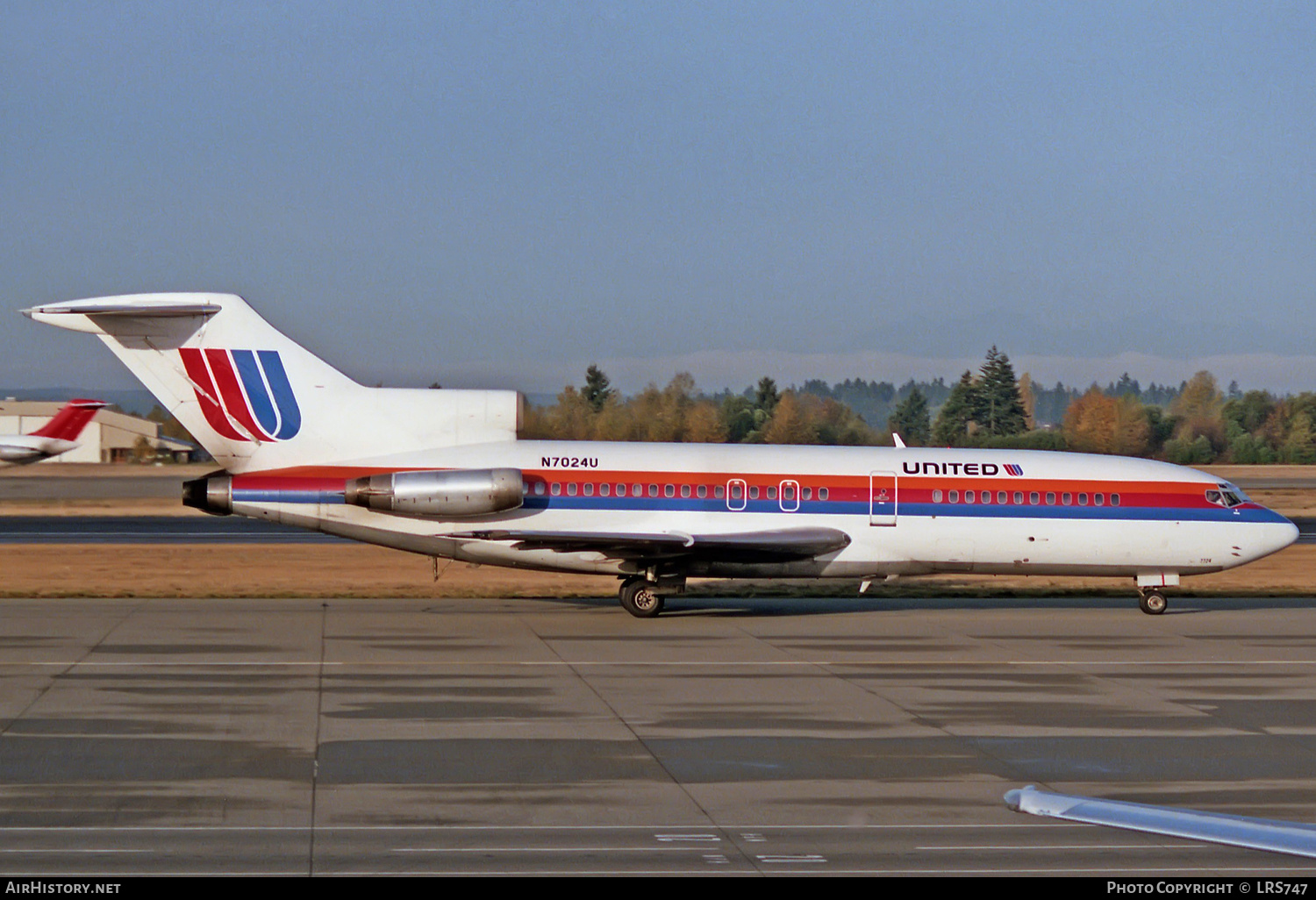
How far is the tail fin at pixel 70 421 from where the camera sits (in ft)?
158

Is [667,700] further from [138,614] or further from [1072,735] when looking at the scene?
[138,614]

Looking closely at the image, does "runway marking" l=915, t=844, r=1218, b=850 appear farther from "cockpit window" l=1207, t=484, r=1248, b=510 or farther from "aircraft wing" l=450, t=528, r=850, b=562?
"cockpit window" l=1207, t=484, r=1248, b=510

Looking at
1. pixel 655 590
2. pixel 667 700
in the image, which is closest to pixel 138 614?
pixel 655 590

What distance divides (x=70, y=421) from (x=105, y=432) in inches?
1847

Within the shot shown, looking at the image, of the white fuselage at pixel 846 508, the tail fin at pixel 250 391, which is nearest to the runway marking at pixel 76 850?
the white fuselage at pixel 846 508

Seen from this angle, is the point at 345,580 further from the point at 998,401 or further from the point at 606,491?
the point at 998,401

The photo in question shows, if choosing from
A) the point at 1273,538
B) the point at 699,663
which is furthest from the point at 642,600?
the point at 1273,538

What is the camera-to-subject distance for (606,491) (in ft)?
75.3

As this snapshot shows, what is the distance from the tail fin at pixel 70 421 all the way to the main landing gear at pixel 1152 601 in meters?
37.0

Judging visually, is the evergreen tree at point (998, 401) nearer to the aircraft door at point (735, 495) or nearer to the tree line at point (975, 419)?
the tree line at point (975, 419)

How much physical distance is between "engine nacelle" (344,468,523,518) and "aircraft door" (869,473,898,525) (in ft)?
19.5

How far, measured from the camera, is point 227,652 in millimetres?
18188

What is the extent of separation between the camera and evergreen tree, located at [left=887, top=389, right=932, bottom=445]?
5859 cm

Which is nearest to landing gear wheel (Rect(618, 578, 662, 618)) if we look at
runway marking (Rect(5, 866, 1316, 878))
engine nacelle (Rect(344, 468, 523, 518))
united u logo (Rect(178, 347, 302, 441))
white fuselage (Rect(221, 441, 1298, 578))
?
white fuselage (Rect(221, 441, 1298, 578))
